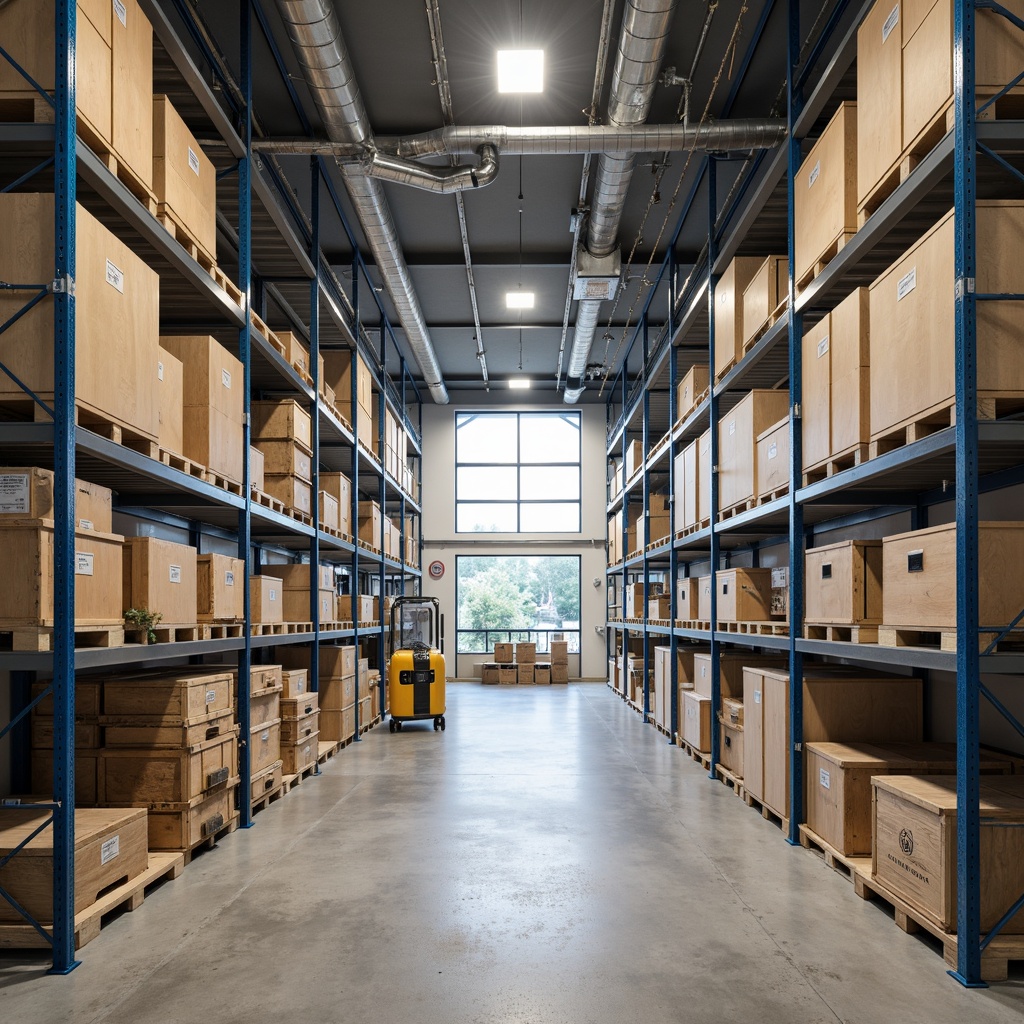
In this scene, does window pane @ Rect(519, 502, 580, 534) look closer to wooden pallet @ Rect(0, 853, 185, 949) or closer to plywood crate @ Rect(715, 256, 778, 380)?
plywood crate @ Rect(715, 256, 778, 380)

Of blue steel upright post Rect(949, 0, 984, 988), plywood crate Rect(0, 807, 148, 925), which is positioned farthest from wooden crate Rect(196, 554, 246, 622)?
blue steel upright post Rect(949, 0, 984, 988)

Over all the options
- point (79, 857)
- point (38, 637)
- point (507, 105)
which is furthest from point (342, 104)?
point (79, 857)

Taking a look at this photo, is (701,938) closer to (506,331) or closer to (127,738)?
(127,738)

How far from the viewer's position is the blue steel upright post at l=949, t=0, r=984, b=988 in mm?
4074

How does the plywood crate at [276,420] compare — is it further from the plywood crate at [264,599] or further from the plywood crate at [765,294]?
the plywood crate at [765,294]

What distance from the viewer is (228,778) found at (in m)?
6.75

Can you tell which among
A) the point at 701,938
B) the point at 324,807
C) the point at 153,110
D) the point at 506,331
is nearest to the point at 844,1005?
the point at 701,938

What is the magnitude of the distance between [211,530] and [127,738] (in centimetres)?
409

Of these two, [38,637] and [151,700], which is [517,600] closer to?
[151,700]

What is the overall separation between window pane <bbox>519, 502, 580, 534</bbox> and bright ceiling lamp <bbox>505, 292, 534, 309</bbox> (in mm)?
7735

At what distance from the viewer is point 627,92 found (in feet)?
27.2

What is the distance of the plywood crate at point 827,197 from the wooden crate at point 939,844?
140 inches

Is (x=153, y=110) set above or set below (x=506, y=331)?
below

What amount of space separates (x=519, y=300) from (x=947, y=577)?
11.8m
